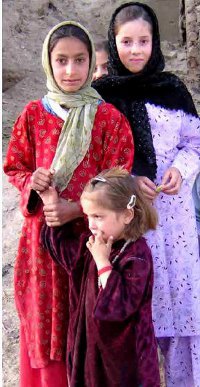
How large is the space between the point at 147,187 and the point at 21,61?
465cm

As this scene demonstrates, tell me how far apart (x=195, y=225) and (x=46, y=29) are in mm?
5100

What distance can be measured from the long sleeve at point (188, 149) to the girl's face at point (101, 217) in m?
0.49

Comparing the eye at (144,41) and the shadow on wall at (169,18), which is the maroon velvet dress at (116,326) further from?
the shadow on wall at (169,18)

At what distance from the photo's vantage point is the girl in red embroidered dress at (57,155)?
2189 millimetres

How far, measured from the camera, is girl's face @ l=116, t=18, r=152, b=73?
2.40 meters

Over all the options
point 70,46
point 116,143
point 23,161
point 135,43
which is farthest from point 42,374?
point 135,43

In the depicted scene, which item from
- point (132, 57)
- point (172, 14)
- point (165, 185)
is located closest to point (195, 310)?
point (165, 185)

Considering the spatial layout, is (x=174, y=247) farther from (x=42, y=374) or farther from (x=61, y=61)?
(x=61, y=61)

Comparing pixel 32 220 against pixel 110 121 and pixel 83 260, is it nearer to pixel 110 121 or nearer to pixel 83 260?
pixel 83 260

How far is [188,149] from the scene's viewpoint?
101 inches

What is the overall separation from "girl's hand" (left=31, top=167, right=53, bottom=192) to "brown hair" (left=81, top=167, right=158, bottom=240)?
135 mm

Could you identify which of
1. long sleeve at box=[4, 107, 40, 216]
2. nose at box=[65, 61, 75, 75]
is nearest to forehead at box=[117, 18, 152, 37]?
nose at box=[65, 61, 75, 75]

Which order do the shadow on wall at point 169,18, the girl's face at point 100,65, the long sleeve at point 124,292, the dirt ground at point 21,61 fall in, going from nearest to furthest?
the long sleeve at point 124,292, the girl's face at point 100,65, the dirt ground at point 21,61, the shadow on wall at point 169,18

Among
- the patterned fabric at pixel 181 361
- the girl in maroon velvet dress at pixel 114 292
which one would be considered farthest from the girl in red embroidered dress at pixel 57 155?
the patterned fabric at pixel 181 361
